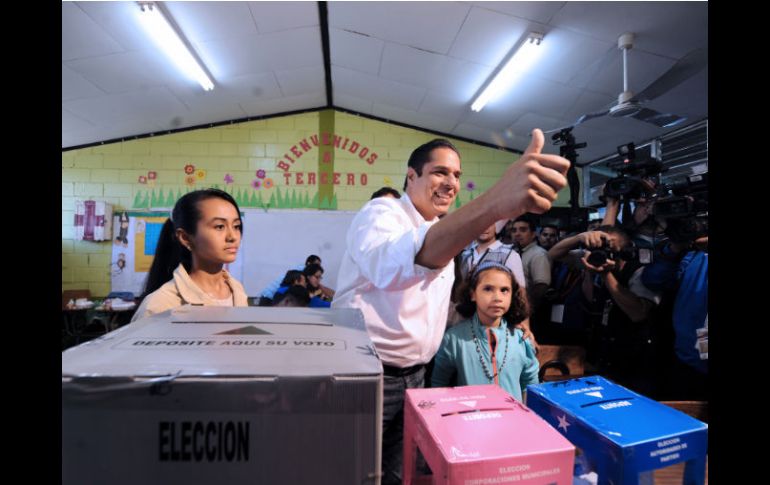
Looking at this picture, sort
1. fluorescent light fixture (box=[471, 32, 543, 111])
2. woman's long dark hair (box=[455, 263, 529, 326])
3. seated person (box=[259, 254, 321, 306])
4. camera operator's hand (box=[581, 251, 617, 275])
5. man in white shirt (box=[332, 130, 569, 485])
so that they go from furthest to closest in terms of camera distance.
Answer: seated person (box=[259, 254, 321, 306])
fluorescent light fixture (box=[471, 32, 543, 111])
camera operator's hand (box=[581, 251, 617, 275])
woman's long dark hair (box=[455, 263, 529, 326])
man in white shirt (box=[332, 130, 569, 485])

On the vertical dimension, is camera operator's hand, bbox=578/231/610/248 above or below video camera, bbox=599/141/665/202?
below

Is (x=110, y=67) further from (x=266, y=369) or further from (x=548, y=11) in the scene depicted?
(x=266, y=369)

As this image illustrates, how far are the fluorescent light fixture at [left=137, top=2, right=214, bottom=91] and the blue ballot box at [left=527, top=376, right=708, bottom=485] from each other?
3.29 m

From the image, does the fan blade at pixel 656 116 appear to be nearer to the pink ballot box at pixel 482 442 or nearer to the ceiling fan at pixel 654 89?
the ceiling fan at pixel 654 89

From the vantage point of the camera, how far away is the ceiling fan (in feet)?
7.86

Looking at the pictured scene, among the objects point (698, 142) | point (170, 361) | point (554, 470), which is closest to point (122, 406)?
point (170, 361)

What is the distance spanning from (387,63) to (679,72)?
2.25m

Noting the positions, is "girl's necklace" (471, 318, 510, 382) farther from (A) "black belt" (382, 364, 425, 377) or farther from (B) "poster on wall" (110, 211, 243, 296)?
(B) "poster on wall" (110, 211, 243, 296)

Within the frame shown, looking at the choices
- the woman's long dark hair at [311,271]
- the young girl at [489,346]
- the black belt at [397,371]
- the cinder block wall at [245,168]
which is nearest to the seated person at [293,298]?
the woman's long dark hair at [311,271]

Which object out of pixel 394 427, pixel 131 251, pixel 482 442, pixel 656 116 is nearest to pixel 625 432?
pixel 482 442

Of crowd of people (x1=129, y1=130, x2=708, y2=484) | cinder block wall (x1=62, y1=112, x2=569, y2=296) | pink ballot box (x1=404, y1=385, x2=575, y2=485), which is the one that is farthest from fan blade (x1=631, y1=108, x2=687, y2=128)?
pink ballot box (x1=404, y1=385, x2=575, y2=485)

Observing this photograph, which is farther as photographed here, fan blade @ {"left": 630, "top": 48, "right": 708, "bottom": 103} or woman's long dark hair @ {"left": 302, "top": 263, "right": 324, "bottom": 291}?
woman's long dark hair @ {"left": 302, "top": 263, "right": 324, "bottom": 291}

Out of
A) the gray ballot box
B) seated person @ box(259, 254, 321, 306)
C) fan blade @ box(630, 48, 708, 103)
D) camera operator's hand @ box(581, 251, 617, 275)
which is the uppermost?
fan blade @ box(630, 48, 708, 103)

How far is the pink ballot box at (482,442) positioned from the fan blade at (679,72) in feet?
8.53
